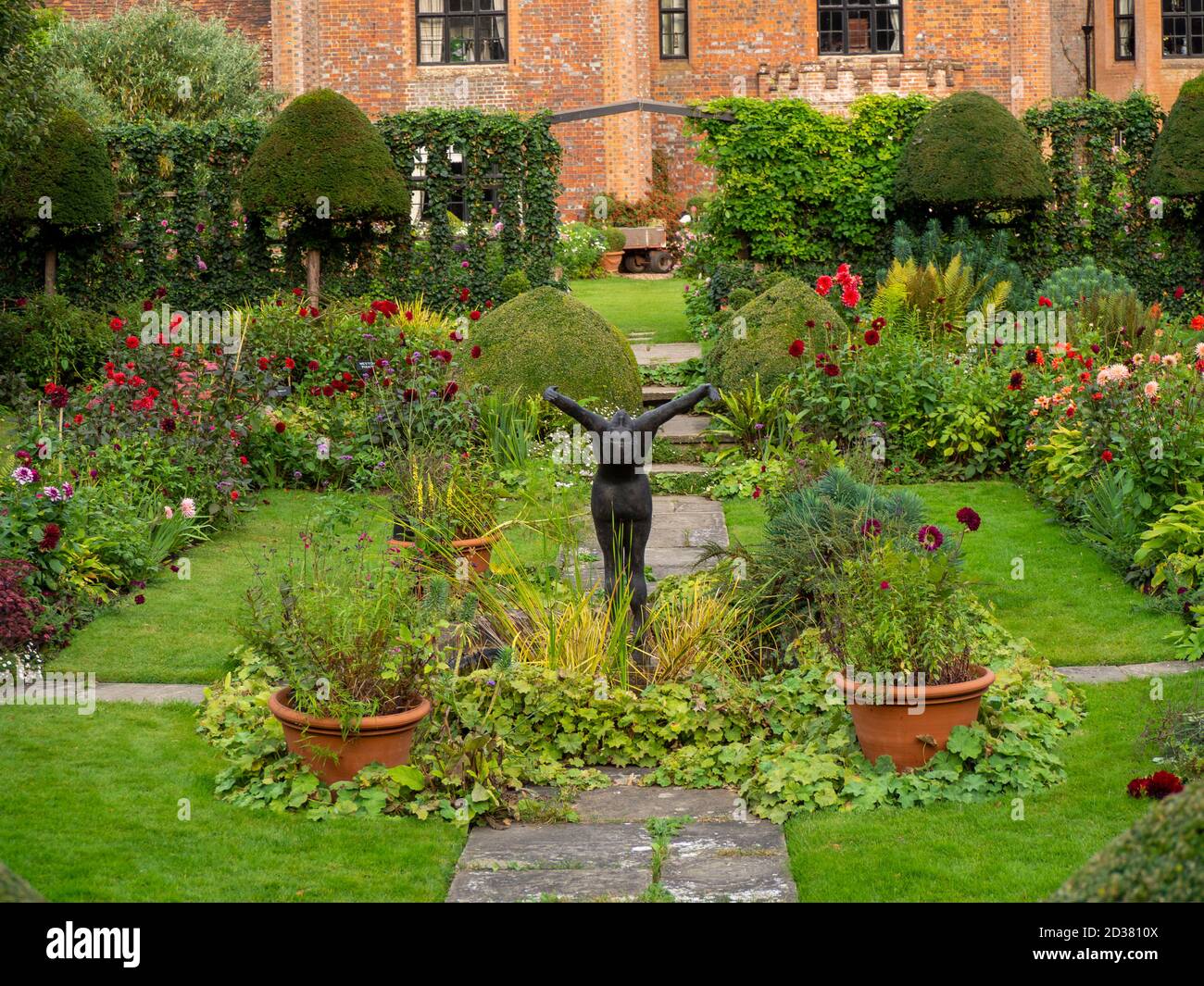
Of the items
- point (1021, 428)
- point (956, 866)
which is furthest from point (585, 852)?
point (1021, 428)

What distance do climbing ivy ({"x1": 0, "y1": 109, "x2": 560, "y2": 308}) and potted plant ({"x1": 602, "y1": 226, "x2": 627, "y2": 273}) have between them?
329 inches

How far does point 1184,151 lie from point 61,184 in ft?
39.6

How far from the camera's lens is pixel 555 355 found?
11.5m

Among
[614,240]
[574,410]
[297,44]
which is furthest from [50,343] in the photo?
[297,44]

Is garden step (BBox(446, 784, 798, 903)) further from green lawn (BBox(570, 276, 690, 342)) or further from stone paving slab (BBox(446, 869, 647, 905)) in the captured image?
green lawn (BBox(570, 276, 690, 342))

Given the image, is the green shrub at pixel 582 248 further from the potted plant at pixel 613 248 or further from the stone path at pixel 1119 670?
the stone path at pixel 1119 670

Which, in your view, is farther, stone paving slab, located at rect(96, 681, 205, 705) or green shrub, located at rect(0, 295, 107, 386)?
green shrub, located at rect(0, 295, 107, 386)

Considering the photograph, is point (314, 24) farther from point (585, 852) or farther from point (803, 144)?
point (585, 852)

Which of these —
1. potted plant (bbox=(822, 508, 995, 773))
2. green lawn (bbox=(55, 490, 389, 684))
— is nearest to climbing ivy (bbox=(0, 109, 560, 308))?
green lawn (bbox=(55, 490, 389, 684))

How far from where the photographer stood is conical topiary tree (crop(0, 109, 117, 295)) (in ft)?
48.8

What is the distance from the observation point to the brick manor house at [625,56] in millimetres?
27594

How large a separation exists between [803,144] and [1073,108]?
321cm

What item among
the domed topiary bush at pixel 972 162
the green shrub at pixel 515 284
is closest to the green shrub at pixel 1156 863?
the green shrub at pixel 515 284

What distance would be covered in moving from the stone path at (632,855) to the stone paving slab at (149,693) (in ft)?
6.25
